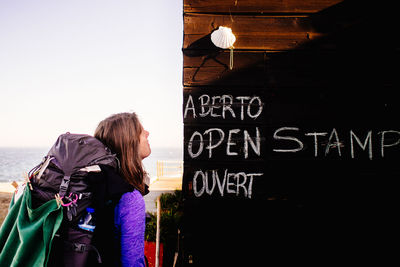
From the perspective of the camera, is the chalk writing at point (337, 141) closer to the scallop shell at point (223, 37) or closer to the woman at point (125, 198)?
the scallop shell at point (223, 37)

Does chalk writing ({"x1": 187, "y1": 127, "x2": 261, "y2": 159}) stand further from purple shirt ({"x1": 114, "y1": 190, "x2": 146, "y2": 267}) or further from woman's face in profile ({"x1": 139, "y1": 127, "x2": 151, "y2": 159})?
purple shirt ({"x1": 114, "y1": 190, "x2": 146, "y2": 267})

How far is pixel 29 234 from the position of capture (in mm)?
997

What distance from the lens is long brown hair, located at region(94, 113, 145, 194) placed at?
55.9 inches

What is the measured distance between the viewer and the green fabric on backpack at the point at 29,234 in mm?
988

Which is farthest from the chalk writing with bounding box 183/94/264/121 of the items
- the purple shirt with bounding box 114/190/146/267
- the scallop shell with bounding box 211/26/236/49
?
the purple shirt with bounding box 114/190/146/267

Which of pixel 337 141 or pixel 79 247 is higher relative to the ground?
pixel 337 141

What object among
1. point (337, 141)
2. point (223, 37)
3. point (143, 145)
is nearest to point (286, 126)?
point (337, 141)

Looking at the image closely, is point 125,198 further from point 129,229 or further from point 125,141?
point 125,141

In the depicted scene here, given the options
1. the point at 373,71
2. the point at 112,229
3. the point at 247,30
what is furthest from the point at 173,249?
the point at 373,71

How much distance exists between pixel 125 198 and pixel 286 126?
159cm

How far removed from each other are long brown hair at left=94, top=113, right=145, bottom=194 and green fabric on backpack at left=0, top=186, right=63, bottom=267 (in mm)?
458

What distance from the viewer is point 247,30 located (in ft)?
6.81

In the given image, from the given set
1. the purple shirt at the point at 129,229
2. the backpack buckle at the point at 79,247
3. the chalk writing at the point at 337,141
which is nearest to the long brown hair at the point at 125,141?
the purple shirt at the point at 129,229

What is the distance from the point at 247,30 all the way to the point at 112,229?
2058mm
